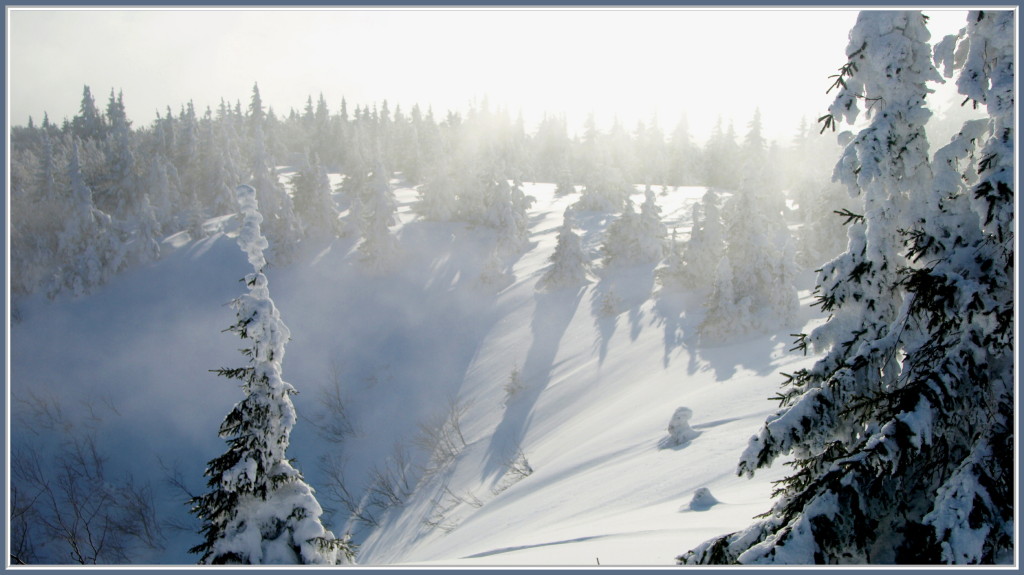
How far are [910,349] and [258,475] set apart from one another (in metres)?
7.82

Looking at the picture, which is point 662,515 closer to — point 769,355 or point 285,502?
point 285,502

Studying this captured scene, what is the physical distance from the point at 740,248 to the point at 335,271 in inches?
1293

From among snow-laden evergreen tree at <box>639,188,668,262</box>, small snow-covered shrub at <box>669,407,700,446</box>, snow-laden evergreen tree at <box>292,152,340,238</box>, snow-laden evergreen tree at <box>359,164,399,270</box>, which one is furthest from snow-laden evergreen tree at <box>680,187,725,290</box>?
snow-laden evergreen tree at <box>292,152,340,238</box>

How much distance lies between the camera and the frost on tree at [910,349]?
434cm

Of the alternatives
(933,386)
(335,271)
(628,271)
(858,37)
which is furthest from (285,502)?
(335,271)

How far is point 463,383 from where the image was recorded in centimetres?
3397

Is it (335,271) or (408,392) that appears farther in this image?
(335,271)

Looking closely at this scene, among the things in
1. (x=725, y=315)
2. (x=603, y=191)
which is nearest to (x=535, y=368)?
(x=725, y=315)

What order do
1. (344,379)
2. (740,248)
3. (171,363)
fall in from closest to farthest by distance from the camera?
(740,248)
(344,379)
(171,363)

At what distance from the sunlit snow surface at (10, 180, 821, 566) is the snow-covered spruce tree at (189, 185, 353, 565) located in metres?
1.68

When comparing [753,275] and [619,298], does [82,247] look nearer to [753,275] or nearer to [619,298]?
[619,298]

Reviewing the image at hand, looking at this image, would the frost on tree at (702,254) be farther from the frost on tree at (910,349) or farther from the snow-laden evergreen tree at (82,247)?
the snow-laden evergreen tree at (82,247)

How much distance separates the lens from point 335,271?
159 ft

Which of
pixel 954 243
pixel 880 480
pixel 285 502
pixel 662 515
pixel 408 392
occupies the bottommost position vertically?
pixel 408 392
